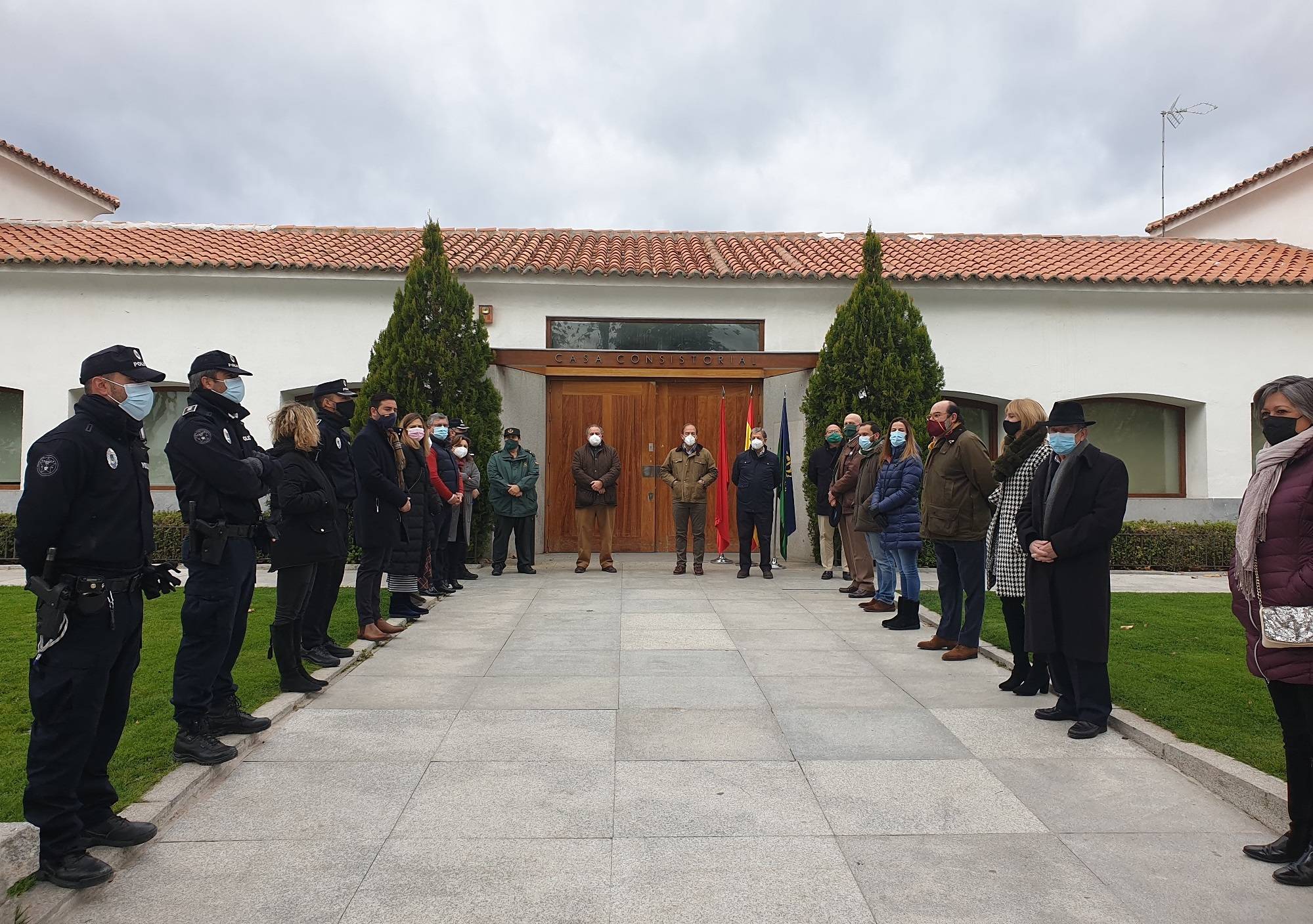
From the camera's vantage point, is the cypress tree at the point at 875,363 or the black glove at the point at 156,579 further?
the cypress tree at the point at 875,363

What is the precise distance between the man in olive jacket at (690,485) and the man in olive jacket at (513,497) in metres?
1.87

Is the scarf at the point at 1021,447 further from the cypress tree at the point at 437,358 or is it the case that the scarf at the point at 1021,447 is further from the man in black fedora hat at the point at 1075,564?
the cypress tree at the point at 437,358

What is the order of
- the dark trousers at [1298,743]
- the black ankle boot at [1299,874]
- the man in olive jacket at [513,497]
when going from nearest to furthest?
1. the black ankle boot at [1299,874]
2. the dark trousers at [1298,743]
3. the man in olive jacket at [513,497]

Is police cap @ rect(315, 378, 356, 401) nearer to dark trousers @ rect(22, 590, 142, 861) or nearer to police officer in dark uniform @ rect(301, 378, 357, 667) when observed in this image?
police officer in dark uniform @ rect(301, 378, 357, 667)

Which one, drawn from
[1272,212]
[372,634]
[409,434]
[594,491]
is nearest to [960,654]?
[372,634]

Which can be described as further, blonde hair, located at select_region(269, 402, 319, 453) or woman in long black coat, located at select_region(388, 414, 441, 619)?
woman in long black coat, located at select_region(388, 414, 441, 619)

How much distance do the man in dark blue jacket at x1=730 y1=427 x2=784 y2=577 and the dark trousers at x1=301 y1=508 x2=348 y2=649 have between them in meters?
6.37

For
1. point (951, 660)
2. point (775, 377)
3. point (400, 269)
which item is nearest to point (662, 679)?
point (951, 660)

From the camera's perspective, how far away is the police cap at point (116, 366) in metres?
3.71

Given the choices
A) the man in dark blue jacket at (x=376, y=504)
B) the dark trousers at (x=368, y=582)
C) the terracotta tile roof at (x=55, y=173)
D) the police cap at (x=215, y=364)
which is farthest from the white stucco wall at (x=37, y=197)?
the police cap at (x=215, y=364)

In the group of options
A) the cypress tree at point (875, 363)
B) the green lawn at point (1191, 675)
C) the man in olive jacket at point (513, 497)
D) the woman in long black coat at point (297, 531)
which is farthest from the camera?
the cypress tree at point (875, 363)

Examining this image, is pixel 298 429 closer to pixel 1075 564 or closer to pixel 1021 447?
pixel 1021 447

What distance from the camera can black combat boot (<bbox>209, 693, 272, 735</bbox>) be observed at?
16.4ft

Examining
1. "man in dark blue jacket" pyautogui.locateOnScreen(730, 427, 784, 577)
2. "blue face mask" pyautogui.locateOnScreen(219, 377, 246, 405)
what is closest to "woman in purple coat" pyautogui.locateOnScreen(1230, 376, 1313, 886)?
"blue face mask" pyautogui.locateOnScreen(219, 377, 246, 405)
